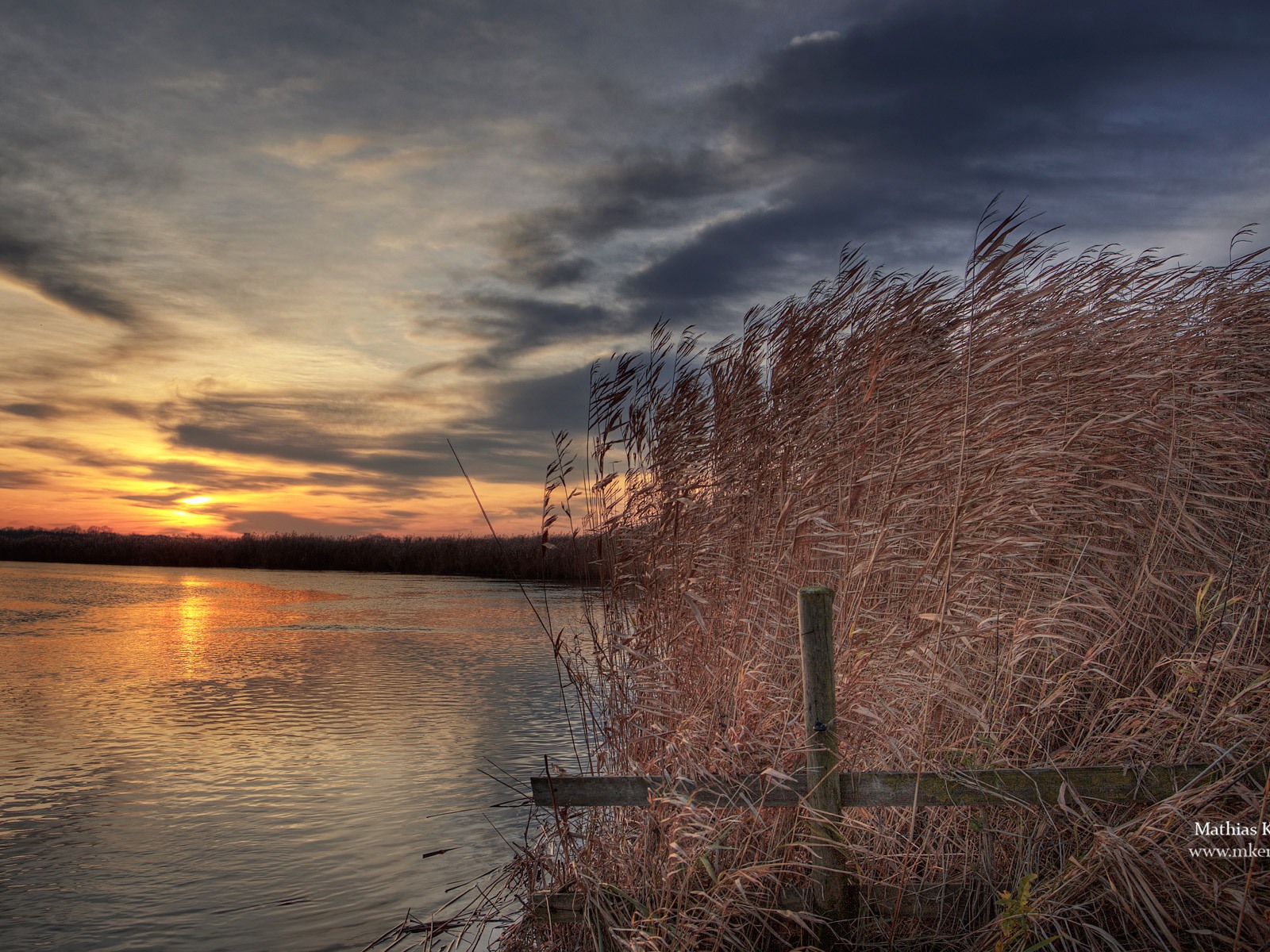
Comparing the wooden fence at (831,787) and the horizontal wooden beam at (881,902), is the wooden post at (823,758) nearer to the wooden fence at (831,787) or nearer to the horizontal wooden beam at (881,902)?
the wooden fence at (831,787)

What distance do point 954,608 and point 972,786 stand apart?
0.94 metres

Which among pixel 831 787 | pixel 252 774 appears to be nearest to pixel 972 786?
pixel 831 787

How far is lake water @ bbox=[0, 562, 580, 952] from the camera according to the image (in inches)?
193

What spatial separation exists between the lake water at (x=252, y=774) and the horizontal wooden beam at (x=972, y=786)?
2.52m

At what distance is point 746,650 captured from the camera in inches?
181

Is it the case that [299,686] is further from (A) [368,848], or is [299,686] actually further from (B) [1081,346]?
(B) [1081,346]

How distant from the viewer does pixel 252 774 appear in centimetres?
729

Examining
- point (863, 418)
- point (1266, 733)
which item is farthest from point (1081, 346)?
point (1266, 733)

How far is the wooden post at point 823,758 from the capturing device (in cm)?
336

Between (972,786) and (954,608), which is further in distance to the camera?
(954,608)

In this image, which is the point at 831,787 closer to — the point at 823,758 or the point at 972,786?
the point at 823,758

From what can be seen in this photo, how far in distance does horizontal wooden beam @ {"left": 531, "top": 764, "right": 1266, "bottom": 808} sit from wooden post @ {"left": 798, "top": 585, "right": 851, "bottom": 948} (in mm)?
80

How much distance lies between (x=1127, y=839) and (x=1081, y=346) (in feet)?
11.3

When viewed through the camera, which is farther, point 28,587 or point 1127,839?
point 28,587
